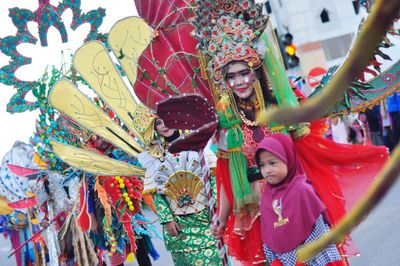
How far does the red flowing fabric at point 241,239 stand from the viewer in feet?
12.9

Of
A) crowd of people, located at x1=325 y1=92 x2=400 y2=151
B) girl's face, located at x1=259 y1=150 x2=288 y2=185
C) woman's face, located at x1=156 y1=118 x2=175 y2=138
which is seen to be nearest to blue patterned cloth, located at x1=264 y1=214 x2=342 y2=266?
girl's face, located at x1=259 y1=150 x2=288 y2=185

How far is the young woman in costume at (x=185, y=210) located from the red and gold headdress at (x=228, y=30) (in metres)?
1.37

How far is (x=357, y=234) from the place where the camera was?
7.93 metres

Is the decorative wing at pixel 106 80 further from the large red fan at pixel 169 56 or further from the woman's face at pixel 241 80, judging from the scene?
the woman's face at pixel 241 80

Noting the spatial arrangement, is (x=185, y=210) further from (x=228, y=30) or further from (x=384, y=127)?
(x=384, y=127)

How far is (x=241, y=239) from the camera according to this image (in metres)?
4.04

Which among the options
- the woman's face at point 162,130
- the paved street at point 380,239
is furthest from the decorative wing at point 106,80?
the paved street at point 380,239

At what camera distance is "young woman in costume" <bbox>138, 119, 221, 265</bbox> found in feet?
17.0

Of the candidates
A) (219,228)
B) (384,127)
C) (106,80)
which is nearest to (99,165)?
(106,80)

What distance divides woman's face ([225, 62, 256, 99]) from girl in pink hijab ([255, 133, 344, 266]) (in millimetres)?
421

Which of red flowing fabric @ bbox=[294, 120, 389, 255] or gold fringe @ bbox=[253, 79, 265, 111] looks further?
gold fringe @ bbox=[253, 79, 265, 111]

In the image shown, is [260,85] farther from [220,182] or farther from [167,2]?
[167,2]

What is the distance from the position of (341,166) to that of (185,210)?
1678mm

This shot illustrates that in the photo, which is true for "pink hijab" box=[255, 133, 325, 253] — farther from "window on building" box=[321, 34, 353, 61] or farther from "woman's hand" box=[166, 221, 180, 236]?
"window on building" box=[321, 34, 353, 61]
